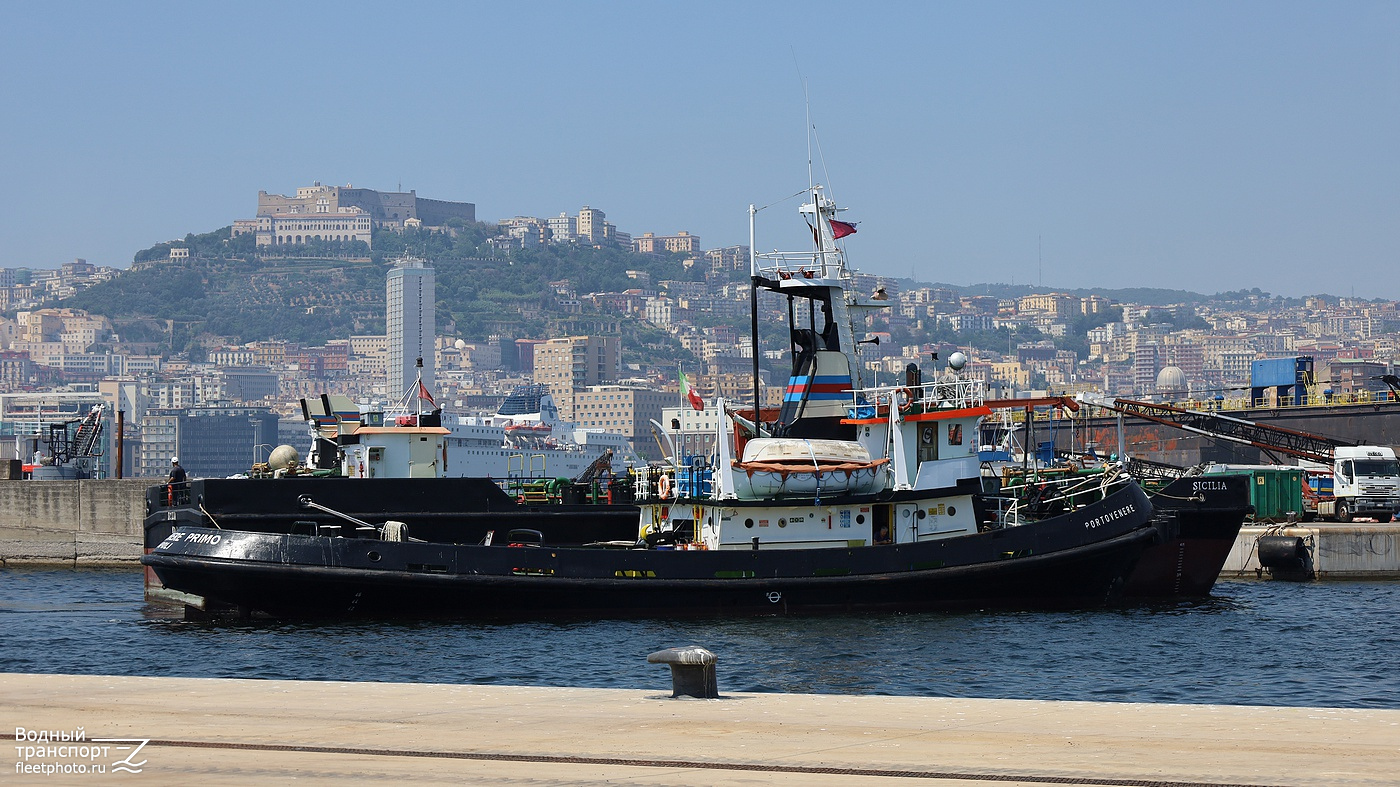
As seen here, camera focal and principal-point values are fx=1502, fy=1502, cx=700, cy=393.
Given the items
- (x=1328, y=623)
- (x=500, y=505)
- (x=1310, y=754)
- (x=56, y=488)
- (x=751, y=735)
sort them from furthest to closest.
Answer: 1. (x=56, y=488)
2. (x=500, y=505)
3. (x=1328, y=623)
4. (x=751, y=735)
5. (x=1310, y=754)

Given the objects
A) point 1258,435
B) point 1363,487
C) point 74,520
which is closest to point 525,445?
point 74,520

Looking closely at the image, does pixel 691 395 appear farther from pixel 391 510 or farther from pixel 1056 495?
pixel 1056 495

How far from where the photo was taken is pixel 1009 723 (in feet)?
38.4

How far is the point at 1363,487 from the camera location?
3862cm

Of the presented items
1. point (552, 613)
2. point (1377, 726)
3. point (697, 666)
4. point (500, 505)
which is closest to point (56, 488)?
point (500, 505)

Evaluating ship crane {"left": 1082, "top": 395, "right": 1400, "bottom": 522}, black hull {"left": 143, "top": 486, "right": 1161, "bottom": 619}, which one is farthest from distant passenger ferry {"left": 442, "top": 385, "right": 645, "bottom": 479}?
ship crane {"left": 1082, "top": 395, "right": 1400, "bottom": 522}

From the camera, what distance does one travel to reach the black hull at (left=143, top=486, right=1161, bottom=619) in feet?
83.8

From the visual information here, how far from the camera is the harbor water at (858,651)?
18922 millimetres

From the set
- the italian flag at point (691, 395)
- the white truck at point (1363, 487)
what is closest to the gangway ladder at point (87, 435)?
the italian flag at point (691, 395)

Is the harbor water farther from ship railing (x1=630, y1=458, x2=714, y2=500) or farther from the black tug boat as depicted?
ship railing (x1=630, y1=458, x2=714, y2=500)

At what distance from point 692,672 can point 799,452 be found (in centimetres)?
1359

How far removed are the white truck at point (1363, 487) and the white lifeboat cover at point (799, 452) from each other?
17.4 m

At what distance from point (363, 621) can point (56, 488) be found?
2214 cm

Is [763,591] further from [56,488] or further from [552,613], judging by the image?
[56,488]
